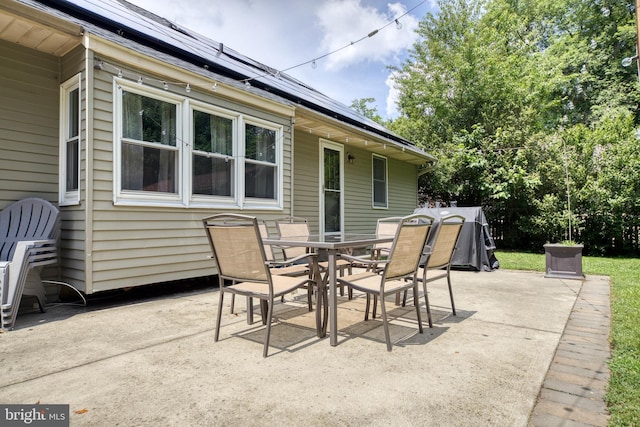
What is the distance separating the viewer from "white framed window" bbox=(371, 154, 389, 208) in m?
9.59

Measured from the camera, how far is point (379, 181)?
385 inches

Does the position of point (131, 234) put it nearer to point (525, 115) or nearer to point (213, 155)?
point (213, 155)

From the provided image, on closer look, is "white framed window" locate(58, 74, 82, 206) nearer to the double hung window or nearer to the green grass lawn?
the green grass lawn

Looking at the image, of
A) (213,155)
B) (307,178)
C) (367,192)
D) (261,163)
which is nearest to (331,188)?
(307,178)

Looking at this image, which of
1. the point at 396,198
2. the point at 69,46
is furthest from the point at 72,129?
the point at 396,198

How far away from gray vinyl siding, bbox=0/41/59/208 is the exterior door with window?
189 inches

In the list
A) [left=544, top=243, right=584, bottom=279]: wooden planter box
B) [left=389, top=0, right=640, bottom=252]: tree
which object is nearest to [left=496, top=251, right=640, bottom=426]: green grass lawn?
[left=544, top=243, right=584, bottom=279]: wooden planter box

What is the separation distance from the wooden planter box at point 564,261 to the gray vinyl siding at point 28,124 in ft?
22.7

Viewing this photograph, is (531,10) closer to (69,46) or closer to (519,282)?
(519,282)

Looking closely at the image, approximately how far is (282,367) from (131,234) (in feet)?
8.68

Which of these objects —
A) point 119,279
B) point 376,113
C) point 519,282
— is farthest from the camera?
point 376,113

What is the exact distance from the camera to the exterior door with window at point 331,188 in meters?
7.82

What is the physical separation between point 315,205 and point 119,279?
436 cm

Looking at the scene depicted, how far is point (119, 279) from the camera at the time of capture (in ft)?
12.6
